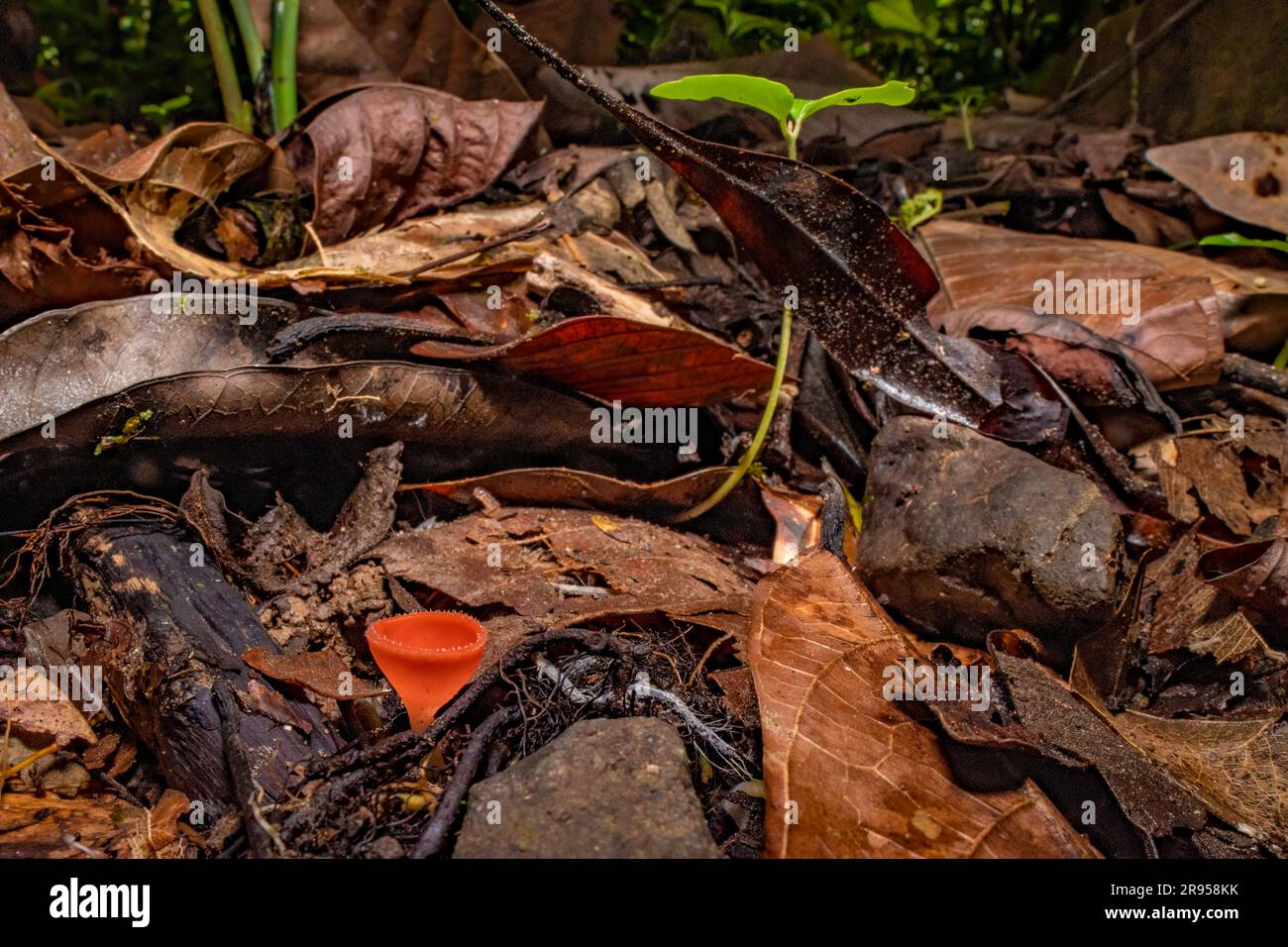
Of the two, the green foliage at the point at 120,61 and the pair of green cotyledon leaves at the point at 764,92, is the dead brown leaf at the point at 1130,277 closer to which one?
the pair of green cotyledon leaves at the point at 764,92

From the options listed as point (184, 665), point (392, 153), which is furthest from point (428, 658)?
point (392, 153)

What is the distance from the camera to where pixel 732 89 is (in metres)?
2.19

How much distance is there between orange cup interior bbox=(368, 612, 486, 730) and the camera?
1510 mm

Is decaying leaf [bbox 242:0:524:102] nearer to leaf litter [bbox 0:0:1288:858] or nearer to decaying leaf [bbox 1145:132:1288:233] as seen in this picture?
leaf litter [bbox 0:0:1288:858]

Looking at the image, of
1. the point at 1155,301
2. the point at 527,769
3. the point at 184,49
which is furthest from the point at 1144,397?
the point at 184,49

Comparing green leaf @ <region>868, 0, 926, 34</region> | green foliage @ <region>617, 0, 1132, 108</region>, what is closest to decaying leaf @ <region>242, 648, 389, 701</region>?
green foliage @ <region>617, 0, 1132, 108</region>

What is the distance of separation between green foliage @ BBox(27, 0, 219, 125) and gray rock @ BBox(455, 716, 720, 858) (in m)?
3.80

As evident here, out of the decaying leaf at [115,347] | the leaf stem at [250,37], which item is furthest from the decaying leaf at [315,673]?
the leaf stem at [250,37]

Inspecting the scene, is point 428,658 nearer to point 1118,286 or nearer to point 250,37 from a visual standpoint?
Answer: point 1118,286

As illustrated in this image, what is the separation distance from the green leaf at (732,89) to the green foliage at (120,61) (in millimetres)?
2826

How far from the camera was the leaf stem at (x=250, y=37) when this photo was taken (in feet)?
11.8

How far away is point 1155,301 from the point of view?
2.95m

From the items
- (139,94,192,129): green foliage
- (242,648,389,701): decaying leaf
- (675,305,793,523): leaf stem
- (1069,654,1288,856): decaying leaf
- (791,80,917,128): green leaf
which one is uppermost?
(139,94,192,129): green foliage

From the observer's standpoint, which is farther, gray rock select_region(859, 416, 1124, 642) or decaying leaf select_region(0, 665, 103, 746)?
gray rock select_region(859, 416, 1124, 642)
